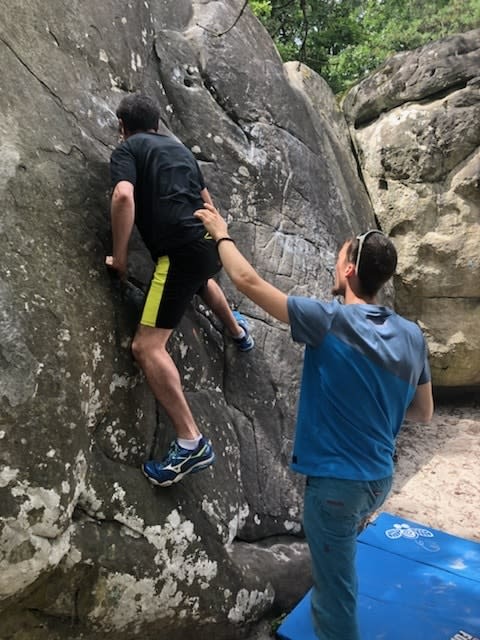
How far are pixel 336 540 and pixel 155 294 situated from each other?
1.49 metres

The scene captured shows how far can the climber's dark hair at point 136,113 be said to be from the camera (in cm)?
310

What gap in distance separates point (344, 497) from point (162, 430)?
120 cm

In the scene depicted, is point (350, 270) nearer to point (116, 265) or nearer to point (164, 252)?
point (164, 252)

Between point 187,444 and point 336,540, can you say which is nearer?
point 336,540

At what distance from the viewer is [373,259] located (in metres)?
2.45

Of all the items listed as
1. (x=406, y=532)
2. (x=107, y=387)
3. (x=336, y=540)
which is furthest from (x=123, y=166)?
(x=406, y=532)

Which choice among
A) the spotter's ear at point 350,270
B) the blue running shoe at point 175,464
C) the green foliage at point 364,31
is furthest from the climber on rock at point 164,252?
the green foliage at point 364,31

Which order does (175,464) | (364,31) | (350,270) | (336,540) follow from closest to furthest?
(336,540)
(350,270)
(175,464)
(364,31)

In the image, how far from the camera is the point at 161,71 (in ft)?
14.6

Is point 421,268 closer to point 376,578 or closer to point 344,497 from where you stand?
point 376,578

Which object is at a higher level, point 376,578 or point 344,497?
point 344,497

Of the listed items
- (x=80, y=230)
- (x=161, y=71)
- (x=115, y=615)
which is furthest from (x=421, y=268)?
(x=115, y=615)

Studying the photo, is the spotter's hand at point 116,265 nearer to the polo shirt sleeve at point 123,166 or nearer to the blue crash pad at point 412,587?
the polo shirt sleeve at point 123,166

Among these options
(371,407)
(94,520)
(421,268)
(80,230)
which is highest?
(421,268)
